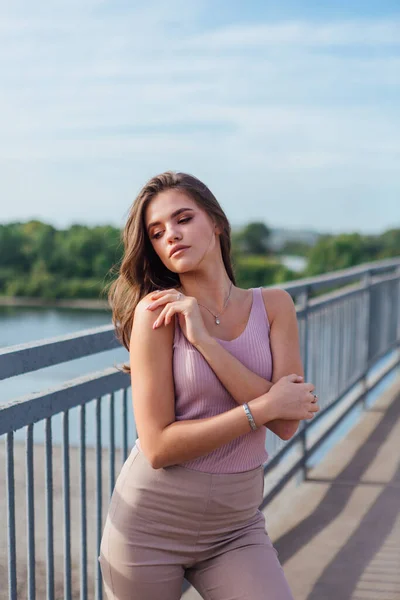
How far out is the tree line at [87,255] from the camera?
100 inches

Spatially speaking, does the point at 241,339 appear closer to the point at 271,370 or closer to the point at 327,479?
the point at 271,370

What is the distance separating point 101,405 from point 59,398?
1.18 ft

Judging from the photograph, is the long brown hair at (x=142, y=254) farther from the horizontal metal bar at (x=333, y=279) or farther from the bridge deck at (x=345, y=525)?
the horizontal metal bar at (x=333, y=279)

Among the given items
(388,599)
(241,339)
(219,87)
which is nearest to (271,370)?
(241,339)

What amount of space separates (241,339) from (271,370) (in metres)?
0.11

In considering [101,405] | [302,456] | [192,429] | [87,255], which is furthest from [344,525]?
[87,255]

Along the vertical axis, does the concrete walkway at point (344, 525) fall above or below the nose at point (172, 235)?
below

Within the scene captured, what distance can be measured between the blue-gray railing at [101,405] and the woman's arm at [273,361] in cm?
48

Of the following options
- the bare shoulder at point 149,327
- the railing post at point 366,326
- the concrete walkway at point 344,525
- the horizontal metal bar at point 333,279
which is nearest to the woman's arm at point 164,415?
the bare shoulder at point 149,327

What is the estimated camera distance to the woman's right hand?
1685mm

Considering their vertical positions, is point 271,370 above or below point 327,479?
above

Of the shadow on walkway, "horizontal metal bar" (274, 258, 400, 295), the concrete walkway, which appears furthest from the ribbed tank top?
"horizontal metal bar" (274, 258, 400, 295)

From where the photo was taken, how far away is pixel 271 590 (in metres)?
1.64

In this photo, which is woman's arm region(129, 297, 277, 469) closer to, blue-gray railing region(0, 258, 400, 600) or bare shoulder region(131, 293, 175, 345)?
bare shoulder region(131, 293, 175, 345)
